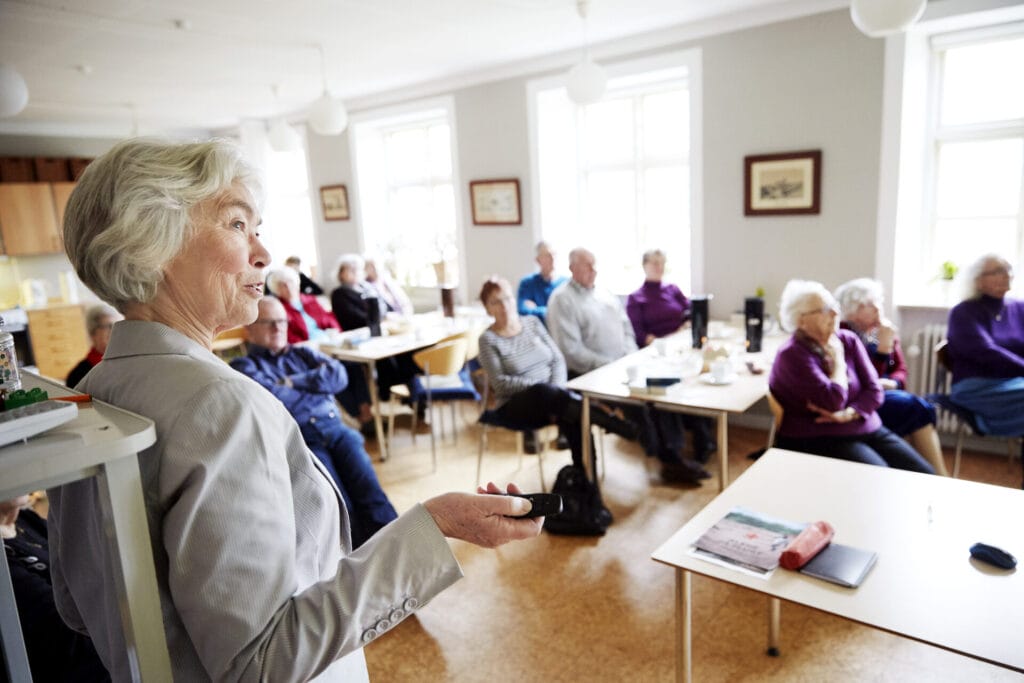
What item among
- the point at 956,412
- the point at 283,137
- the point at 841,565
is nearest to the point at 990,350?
the point at 956,412

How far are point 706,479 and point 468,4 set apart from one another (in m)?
2.90

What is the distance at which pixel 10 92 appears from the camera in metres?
3.32

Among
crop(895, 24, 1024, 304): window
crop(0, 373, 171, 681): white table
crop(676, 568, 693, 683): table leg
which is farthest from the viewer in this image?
crop(895, 24, 1024, 304): window

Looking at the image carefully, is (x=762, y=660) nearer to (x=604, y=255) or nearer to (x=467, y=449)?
(x=467, y=449)

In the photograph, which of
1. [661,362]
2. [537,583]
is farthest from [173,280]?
[661,362]

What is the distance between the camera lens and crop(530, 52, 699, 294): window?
493 cm

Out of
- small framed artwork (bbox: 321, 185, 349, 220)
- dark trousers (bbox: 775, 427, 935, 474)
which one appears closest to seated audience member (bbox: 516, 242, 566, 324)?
dark trousers (bbox: 775, 427, 935, 474)

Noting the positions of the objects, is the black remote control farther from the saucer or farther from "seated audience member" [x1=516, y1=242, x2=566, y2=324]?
"seated audience member" [x1=516, y1=242, x2=566, y2=324]

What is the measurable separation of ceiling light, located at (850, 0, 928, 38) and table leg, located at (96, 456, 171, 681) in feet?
8.88

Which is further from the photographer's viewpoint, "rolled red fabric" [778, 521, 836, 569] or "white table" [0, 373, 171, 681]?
"rolled red fabric" [778, 521, 836, 569]

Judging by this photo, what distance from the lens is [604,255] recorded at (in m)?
5.54

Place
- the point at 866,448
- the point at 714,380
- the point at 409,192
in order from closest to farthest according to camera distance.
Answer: the point at 866,448
the point at 714,380
the point at 409,192

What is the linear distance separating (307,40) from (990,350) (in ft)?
13.9

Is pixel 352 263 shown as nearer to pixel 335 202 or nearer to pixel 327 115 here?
pixel 327 115
